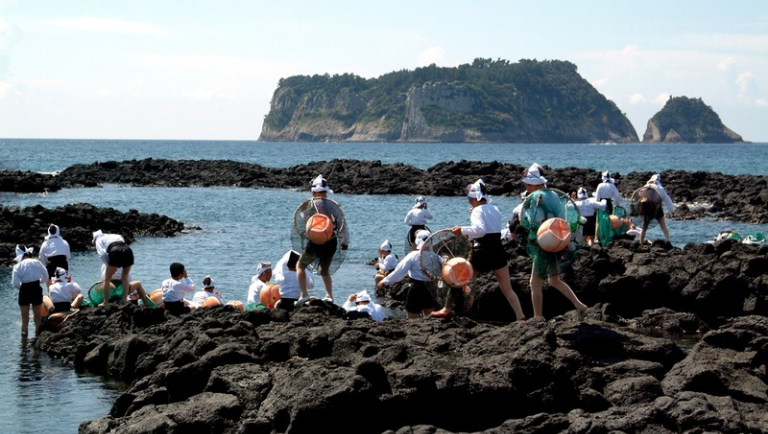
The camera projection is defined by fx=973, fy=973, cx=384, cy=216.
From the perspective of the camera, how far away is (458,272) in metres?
13.2

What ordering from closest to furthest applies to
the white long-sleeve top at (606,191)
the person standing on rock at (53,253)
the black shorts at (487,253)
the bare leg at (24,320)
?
the black shorts at (487,253) → the bare leg at (24,320) → the person standing on rock at (53,253) → the white long-sleeve top at (606,191)

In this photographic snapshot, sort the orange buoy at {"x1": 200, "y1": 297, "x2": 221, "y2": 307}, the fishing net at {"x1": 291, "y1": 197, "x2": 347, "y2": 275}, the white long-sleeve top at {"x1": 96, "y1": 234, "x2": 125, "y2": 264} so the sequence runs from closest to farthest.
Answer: the fishing net at {"x1": 291, "y1": 197, "x2": 347, "y2": 275} → the orange buoy at {"x1": 200, "y1": 297, "x2": 221, "y2": 307} → the white long-sleeve top at {"x1": 96, "y1": 234, "x2": 125, "y2": 264}

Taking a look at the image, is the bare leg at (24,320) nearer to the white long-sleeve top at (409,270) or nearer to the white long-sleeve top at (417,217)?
the white long-sleeve top at (409,270)

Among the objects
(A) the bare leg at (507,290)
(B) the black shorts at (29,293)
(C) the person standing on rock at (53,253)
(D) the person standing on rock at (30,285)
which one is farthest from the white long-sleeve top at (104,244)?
(A) the bare leg at (507,290)

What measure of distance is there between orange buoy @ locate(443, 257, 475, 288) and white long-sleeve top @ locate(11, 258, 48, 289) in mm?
7388

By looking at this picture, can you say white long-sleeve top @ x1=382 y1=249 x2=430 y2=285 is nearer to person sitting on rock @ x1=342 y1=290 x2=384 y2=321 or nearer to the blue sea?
person sitting on rock @ x1=342 y1=290 x2=384 y2=321

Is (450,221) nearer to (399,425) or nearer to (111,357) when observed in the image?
(111,357)

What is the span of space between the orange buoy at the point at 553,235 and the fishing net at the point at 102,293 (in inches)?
323

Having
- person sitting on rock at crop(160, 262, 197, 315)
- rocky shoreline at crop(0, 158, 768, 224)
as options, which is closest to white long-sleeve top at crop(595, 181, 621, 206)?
person sitting on rock at crop(160, 262, 197, 315)

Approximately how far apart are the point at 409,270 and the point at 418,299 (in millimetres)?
553

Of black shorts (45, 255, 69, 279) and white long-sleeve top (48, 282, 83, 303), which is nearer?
white long-sleeve top (48, 282, 83, 303)

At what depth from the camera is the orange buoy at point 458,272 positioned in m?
13.2

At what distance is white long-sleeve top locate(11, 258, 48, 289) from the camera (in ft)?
53.5

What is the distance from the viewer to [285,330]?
12.9m
